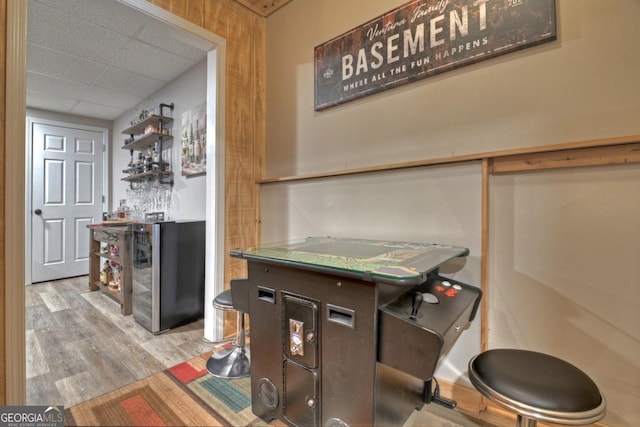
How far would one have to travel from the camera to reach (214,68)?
234cm

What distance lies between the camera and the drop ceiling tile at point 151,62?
280cm

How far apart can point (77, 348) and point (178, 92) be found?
266 cm

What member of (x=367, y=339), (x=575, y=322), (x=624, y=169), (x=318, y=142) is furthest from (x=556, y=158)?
(x=318, y=142)

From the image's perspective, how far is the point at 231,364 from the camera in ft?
6.37

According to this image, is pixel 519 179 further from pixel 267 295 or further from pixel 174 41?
pixel 174 41

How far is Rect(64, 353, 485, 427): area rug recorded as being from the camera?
4.81 feet

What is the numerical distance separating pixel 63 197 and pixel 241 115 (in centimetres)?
363

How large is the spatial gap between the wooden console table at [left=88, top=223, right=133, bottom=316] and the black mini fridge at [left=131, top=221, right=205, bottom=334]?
158mm

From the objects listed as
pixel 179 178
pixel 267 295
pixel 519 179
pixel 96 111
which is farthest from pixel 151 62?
pixel 519 179

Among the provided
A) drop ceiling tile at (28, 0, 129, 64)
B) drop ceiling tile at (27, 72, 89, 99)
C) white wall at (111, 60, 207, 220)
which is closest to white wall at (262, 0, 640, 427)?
white wall at (111, 60, 207, 220)

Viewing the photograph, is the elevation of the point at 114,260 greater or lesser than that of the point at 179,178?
lesser

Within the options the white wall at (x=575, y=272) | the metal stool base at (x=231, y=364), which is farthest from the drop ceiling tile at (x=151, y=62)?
the white wall at (x=575, y=272)

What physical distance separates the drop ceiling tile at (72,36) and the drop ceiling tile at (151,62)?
86 mm

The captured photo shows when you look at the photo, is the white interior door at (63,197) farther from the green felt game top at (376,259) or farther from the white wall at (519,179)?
the green felt game top at (376,259)
